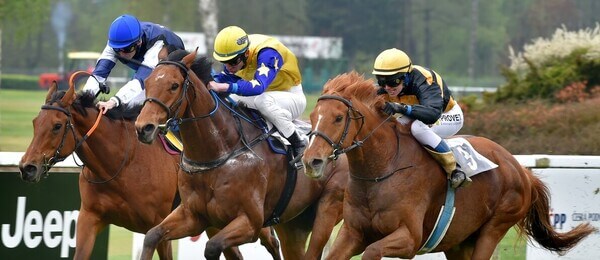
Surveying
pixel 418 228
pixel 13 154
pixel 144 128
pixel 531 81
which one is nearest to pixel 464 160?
pixel 418 228

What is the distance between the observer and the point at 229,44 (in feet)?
21.0

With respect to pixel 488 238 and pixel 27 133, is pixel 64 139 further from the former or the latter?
pixel 27 133

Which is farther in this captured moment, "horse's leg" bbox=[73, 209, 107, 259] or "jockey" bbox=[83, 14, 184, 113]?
"jockey" bbox=[83, 14, 184, 113]

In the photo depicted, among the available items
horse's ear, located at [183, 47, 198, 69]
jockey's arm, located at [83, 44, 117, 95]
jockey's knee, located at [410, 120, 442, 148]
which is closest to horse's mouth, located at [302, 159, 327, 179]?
jockey's knee, located at [410, 120, 442, 148]

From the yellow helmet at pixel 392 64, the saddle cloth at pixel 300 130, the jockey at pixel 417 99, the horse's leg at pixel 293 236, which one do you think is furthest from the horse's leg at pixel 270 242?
the yellow helmet at pixel 392 64

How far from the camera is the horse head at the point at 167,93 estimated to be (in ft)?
18.2

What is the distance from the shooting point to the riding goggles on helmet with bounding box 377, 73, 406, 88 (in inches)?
238

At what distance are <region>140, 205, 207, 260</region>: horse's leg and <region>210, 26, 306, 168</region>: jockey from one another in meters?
0.78

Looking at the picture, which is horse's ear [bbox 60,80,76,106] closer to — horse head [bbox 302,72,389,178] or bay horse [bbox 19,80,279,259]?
bay horse [bbox 19,80,279,259]

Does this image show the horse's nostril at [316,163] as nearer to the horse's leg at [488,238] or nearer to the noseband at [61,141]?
the horse's leg at [488,238]

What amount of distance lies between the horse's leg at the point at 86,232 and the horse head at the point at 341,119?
181 cm

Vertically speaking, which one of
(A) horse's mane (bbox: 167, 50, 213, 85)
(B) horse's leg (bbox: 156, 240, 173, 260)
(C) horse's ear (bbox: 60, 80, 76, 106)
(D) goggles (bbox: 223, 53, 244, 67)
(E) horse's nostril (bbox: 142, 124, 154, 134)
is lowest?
(B) horse's leg (bbox: 156, 240, 173, 260)

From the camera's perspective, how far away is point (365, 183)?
5898mm

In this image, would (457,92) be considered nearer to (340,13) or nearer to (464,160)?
(340,13)
